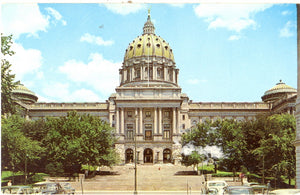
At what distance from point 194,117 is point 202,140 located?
46.7 metres

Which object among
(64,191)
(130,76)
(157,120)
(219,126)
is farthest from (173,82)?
(64,191)

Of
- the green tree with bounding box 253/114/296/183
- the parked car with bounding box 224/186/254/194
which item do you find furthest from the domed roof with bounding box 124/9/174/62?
the parked car with bounding box 224/186/254/194

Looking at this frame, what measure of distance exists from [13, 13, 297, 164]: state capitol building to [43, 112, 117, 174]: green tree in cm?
1821

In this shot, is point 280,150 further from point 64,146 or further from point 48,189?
point 48,189

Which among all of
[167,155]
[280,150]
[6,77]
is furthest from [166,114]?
[6,77]

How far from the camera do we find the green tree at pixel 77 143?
172 feet

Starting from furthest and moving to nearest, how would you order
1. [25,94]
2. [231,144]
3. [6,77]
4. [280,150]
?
[25,94]
[231,144]
[280,150]
[6,77]

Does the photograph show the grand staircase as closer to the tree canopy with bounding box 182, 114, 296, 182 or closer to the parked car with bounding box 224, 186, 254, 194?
the tree canopy with bounding box 182, 114, 296, 182

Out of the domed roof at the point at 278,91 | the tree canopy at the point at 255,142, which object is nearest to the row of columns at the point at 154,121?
the tree canopy at the point at 255,142

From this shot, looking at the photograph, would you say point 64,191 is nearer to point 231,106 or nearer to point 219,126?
point 219,126

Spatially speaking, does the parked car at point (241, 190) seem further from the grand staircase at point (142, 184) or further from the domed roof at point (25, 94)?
the domed roof at point (25, 94)

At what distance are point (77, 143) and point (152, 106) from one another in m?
38.2

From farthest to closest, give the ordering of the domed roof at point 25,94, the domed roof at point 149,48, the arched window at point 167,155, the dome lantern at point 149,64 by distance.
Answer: the domed roof at point 149,48, the dome lantern at point 149,64, the domed roof at point 25,94, the arched window at point 167,155

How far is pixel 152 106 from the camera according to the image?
3516 inches
